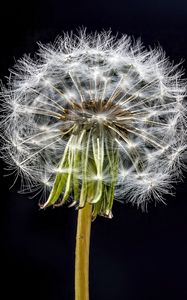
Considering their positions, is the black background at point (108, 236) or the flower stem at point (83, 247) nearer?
the flower stem at point (83, 247)

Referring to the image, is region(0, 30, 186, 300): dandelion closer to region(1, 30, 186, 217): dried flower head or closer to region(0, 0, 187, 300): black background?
region(1, 30, 186, 217): dried flower head

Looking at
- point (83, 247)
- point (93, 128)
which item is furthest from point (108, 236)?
point (93, 128)

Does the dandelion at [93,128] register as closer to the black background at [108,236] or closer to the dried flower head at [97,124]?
the dried flower head at [97,124]

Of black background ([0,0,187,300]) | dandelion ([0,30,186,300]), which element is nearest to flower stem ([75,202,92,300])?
dandelion ([0,30,186,300])

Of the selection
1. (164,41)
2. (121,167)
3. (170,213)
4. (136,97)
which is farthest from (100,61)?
(170,213)

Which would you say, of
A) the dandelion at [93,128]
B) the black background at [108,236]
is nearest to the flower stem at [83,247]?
Result: the dandelion at [93,128]

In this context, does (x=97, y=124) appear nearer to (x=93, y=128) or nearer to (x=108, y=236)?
(x=93, y=128)
